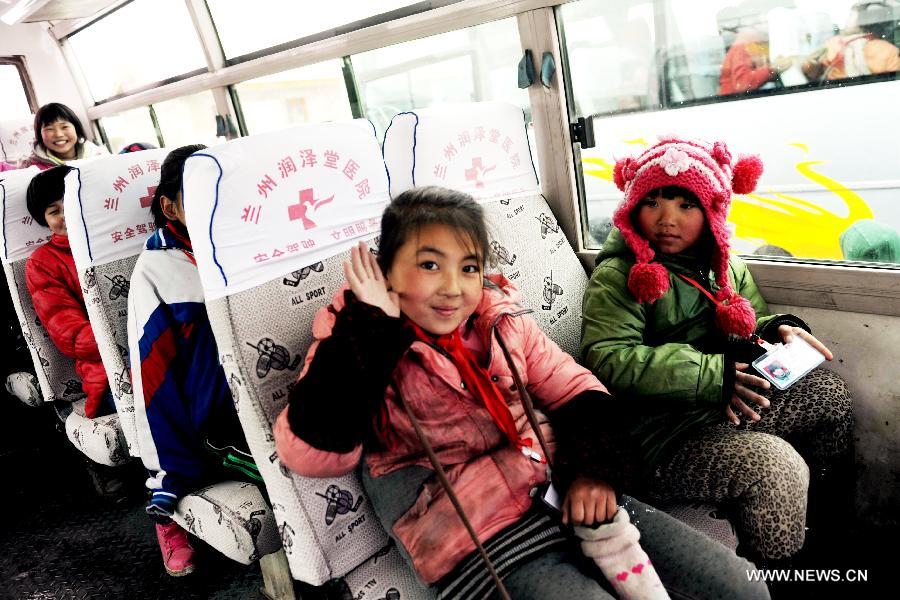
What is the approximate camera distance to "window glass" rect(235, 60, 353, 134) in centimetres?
312

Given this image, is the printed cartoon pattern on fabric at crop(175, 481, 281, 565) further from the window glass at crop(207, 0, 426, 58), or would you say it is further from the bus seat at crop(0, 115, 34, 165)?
the bus seat at crop(0, 115, 34, 165)

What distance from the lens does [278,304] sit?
4.87 ft

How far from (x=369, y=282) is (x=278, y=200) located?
415mm

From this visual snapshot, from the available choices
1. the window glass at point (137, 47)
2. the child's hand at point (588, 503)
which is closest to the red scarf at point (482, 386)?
the child's hand at point (588, 503)

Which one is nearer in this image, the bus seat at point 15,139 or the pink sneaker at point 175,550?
the pink sneaker at point 175,550

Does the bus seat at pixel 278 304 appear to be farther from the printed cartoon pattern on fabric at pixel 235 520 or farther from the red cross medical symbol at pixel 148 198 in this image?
the red cross medical symbol at pixel 148 198

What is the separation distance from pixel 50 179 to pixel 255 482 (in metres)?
1.79

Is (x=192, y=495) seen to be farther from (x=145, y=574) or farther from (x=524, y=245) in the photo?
(x=524, y=245)

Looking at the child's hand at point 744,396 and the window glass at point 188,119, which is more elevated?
the window glass at point 188,119

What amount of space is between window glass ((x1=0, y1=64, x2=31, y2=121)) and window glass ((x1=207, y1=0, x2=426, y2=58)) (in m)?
3.10

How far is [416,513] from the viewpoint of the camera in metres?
1.27

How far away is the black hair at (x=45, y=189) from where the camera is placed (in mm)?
2619

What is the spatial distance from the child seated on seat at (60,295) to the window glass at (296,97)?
3.31ft

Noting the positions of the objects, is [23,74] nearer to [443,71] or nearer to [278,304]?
[443,71]
